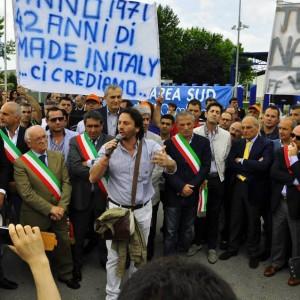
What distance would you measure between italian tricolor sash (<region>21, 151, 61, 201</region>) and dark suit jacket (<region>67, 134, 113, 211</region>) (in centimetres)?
23

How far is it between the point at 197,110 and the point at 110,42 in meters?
1.70

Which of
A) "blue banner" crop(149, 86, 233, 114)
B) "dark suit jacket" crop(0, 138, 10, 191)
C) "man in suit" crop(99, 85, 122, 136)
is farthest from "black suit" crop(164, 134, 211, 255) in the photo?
"blue banner" crop(149, 86, 233, 114)

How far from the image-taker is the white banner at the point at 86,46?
4.88 meters

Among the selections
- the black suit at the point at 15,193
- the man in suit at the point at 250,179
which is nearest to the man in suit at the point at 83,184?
the black suit at the point at 15,193

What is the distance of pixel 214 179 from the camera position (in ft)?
15.1

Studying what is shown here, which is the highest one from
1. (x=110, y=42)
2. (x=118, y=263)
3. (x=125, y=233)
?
(x=110, y=42)

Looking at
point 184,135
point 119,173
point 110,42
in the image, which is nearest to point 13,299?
point 119,173

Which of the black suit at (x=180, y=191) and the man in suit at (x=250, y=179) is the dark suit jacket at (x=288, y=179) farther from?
the black suit at (x=180, y=191)

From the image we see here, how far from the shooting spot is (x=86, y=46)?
16.6 ft

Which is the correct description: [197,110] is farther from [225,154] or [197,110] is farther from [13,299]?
[13,299]

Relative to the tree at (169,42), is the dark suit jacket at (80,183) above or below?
below

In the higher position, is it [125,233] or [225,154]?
[225,154]

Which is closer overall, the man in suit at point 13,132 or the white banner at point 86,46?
the man in suit at point 13,132

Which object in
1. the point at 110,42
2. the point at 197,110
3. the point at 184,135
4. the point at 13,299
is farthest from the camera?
the point at 197,110
